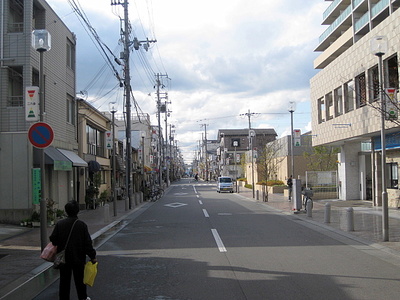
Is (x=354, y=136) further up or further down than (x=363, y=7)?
further down

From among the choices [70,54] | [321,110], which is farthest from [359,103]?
[70,54]

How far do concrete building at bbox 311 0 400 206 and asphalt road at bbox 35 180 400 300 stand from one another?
7.27 meters

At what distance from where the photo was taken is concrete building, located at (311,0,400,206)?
739 inches

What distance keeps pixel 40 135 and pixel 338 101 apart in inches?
790

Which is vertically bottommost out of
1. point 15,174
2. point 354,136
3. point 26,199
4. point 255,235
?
point 255,235

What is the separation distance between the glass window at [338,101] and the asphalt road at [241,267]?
12655 millimetres

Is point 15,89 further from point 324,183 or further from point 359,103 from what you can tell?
point 324,183

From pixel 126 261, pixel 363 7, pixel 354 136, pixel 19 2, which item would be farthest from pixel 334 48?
pixel 126 261

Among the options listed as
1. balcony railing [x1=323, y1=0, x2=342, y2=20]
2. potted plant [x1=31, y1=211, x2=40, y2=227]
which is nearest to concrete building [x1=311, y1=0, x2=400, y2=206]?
balcony railing [x1=323, y1=0, x2=342, y2=20]

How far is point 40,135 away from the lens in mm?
9961

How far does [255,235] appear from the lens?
13.3 meters

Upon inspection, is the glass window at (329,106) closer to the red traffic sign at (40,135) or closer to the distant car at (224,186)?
the red traffic sign at (40,135)

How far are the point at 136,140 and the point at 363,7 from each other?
42308mm

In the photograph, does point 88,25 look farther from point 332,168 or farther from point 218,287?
point 332,168
